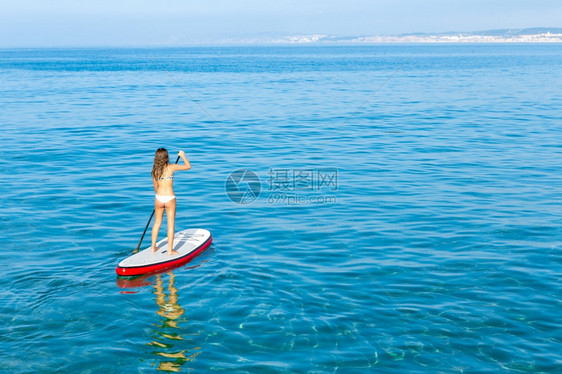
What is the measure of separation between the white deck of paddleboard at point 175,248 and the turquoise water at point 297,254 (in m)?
0.39

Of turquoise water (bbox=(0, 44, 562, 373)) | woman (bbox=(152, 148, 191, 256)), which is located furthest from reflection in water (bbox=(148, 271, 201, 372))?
woman (bbox=(152, 148, 191, 256))

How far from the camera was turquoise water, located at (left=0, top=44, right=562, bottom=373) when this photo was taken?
987cm

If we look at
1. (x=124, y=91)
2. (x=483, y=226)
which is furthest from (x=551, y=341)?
(x=124, y=91)

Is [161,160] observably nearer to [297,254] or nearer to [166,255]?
[166,255]

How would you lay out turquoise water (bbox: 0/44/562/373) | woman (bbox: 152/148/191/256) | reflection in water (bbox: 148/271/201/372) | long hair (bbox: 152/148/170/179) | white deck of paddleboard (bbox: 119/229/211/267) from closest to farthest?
reflection in water (bbox: 148/271/201/372) < turquoise water (bbox: 0/44/562/373) < long hair (bbox: 152/148/170/179) < woman (bbox: 152/148/191/256) < white deck of paddleboard (bbox: 119/229/211/267)

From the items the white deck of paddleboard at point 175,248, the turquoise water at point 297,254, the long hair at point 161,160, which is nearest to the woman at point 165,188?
the long hair at point 161,160

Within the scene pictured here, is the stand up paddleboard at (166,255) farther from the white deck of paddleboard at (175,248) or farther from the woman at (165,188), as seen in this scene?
the woman at (165,188)

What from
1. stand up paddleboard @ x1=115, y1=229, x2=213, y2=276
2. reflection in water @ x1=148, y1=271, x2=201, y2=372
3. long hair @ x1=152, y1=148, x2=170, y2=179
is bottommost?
reflection in water @ x1=148, y1=271, x2=201, y2=372

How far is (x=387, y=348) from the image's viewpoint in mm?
9883

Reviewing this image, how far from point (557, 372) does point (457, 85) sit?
181 ft

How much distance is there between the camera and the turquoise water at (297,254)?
388 inches

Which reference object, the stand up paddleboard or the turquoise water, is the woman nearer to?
Result: the stand up paddleboard

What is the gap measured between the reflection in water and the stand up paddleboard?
18.3 inches

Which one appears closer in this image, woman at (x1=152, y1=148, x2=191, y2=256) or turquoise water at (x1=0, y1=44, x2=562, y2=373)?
turquoise water at (x1=0, y1=44, x2=562, y2=373)
